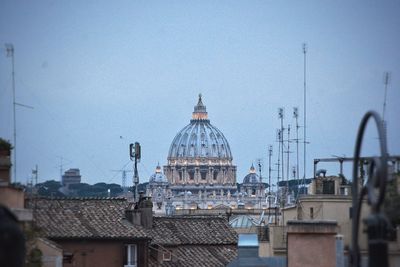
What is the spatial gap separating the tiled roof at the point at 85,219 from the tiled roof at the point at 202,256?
3.47m

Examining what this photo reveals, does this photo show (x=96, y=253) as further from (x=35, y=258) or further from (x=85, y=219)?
(x=35, y=258)

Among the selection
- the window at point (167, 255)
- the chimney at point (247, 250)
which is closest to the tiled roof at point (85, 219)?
the window at point (167, 255)

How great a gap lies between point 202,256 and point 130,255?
8.32 m

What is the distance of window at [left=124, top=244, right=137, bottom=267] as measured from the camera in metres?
41.3

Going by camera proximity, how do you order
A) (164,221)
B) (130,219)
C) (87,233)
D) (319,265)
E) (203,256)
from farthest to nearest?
1. (164,221)
2. (203,256)
3. (130,219)
4. (87,233)
5. (319,265)

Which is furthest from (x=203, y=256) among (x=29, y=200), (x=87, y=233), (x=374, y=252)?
(x=374, y=252)

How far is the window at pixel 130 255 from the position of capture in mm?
41309

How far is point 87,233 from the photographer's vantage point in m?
40.2

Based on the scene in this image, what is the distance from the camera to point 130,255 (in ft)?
137

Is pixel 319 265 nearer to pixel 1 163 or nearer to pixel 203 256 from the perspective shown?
pixel 1 163

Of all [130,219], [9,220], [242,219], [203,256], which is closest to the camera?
[9,220]

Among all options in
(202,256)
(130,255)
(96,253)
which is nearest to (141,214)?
(202,256)

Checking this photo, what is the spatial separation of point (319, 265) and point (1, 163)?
19.1 feet

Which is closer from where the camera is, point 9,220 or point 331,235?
point 9,220
